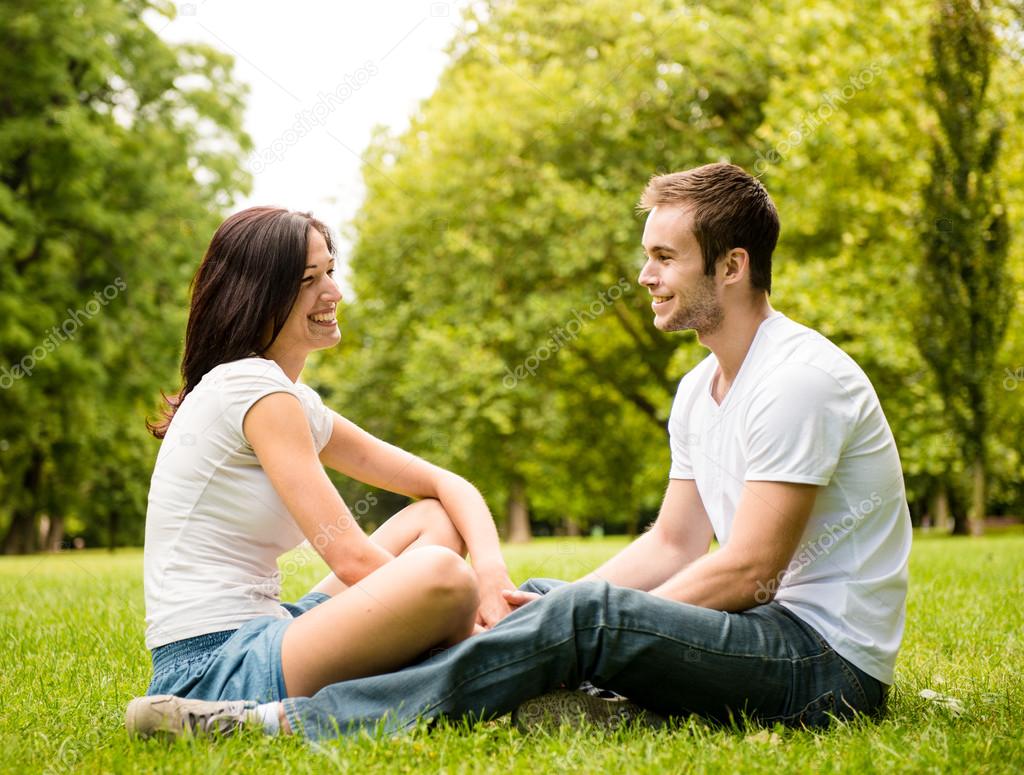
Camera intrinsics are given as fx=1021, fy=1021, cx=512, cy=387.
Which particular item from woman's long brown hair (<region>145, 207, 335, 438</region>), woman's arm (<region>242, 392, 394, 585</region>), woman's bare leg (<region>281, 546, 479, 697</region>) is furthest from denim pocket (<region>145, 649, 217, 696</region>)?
woman's long brown hair (<region>145, 207, 335, 438</region>)

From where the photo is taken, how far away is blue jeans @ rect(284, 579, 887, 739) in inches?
115

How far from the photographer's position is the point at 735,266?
339cm

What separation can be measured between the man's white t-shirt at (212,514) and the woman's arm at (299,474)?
0.06 meters

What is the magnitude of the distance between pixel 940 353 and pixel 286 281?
16259 mm

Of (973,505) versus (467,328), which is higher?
(467,328)

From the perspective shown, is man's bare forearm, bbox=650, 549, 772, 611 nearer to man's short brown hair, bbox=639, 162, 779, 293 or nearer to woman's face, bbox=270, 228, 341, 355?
man's short brown hair, bbox=639, 162, 779, 293

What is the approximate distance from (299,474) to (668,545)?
142 centimetres

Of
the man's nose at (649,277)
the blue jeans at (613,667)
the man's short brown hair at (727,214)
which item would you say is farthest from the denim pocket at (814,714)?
the man's nose at (649,277)

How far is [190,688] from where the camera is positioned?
10.1ft

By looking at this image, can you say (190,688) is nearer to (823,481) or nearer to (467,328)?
(823,481)

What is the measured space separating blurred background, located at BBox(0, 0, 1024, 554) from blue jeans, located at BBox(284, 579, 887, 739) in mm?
14454

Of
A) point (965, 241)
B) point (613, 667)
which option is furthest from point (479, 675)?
point (965, 241)

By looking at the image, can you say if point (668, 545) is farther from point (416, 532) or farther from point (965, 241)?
point (965, 241)

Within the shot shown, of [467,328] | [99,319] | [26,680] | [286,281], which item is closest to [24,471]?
[99,319]
